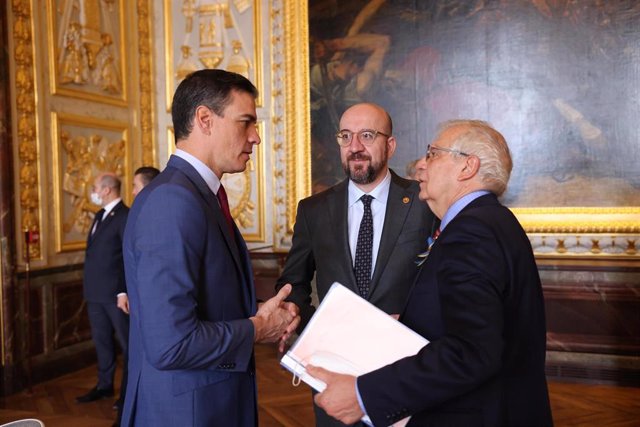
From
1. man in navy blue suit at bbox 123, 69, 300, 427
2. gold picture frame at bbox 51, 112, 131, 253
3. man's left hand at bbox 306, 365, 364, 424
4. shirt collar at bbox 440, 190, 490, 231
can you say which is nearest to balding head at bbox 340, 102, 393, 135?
man in navy blue suit at bbox 123, 69, 300, 427

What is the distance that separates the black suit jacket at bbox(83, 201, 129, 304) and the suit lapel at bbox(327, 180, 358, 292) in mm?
2959

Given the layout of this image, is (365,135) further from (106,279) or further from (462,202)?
(106,279)

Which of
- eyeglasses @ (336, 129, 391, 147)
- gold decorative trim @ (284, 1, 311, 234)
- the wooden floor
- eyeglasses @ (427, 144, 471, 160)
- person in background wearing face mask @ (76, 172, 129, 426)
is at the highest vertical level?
gold decorative trim @ (284, 1, 311, 234)

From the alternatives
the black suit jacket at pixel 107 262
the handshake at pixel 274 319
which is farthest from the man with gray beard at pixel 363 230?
the black suit jacket at pixel 107 262

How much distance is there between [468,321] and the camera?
178cm

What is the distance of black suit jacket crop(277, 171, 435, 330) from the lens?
120 inches

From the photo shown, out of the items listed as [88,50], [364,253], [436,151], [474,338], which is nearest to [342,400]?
[474,338]

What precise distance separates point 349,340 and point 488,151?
0.72 metres

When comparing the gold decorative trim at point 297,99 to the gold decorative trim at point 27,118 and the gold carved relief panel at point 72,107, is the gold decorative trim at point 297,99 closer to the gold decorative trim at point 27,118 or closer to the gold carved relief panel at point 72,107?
the gold carved relief panel at point 72,107

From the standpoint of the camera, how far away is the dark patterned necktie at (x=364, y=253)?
10.2ft

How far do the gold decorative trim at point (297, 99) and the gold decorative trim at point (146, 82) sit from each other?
5.84ft

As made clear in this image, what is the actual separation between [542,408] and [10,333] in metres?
5.27

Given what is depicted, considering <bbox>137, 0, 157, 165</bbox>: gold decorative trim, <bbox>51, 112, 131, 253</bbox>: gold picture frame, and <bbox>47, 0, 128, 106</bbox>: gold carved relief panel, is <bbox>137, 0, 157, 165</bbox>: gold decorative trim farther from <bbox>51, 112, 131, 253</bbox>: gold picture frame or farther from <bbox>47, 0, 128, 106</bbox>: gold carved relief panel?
<bbox>51, 112, 131, 253</bbox>: gold picture frame

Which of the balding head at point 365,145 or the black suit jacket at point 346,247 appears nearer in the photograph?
the black suit jacket at point 346,247
